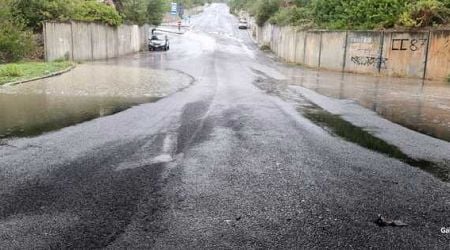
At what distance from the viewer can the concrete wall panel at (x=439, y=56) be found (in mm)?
23578

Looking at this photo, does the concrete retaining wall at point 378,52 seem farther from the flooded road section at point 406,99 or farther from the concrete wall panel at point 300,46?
the flooded road section at point 406,99

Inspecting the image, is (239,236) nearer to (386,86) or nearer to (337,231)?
(337,231)

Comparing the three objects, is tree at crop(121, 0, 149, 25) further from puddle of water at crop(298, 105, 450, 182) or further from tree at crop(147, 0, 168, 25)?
puddle of water at crop(298, 105, 450, 182)

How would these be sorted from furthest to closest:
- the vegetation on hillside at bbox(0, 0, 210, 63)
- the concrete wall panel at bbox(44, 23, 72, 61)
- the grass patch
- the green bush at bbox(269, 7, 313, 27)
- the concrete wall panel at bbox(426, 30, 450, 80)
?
1. the green bush at bbox(269, 7, 313, 27)
2. the concrete wall panel at bbox(44, 23, 72, 61)
3. the vegetation on hillside at bbox(0, 0, 210, 63)
4. the concrete wall panel at bbox(426, 30, 450, 80)
5. the grass patch

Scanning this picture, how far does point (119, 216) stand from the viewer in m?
5.14

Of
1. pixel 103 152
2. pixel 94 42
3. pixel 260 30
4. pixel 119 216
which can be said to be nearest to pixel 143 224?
pixel 119 216

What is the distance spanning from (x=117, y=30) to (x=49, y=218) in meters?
39.6

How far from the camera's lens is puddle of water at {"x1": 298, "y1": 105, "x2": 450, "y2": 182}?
7328 mm

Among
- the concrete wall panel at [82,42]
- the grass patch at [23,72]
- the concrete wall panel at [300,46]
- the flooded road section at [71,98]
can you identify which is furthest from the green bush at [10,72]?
the concrete wall panel at [300,46]

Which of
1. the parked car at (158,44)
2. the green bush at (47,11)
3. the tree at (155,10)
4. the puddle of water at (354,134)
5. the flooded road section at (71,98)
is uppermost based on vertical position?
the tree at (155,10)

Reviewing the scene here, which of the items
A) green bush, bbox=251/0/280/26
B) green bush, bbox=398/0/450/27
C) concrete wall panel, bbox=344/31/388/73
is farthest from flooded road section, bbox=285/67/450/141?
green bush, bbox=251/0/280/26

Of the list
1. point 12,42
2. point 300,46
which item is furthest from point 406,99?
point 300,46

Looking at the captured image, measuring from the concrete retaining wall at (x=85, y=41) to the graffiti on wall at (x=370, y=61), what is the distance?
1878cm

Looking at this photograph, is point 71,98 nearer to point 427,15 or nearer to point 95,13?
point 427,15
